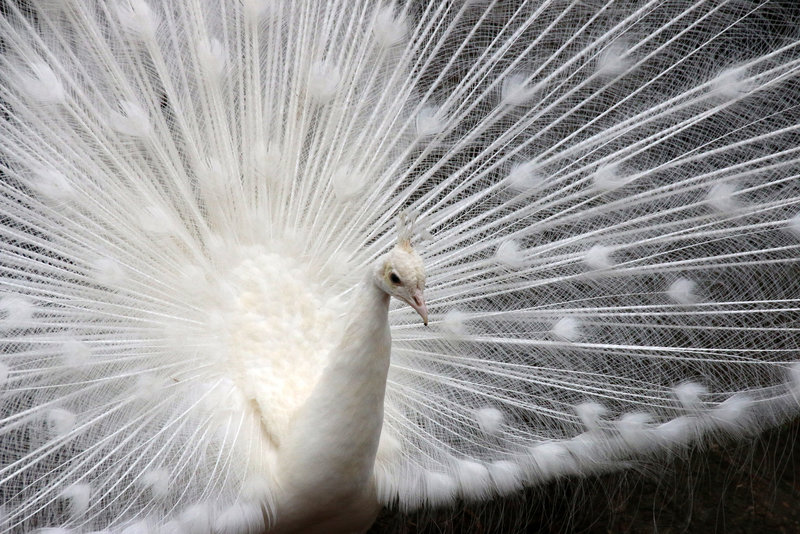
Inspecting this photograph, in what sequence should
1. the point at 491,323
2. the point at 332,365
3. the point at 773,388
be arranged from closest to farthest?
the point at 332,365
the point at 773,388
the point at 491,323

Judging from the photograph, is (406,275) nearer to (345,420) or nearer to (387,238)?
(345,420)

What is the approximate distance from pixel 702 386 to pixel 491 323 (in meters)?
0.58

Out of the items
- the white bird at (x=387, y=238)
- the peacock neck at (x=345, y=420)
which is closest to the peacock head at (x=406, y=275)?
the peacock neck at (x=345, y=420)

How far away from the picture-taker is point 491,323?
2.26 m

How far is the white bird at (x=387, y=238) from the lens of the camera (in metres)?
2.05

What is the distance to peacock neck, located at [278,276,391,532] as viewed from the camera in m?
1.82

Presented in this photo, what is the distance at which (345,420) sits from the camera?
191 centimetres

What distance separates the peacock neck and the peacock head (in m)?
0.09

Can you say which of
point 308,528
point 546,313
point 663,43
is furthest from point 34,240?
point 663,43

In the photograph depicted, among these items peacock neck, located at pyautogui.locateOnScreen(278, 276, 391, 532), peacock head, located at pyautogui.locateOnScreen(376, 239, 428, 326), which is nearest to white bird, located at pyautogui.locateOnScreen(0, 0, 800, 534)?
peacock neck, located at pyautogui.locateOnScreen(278, 276, 391, 532)

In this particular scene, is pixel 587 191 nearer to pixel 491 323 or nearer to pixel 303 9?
pixel 491 323

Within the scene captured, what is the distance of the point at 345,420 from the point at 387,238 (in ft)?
2.07

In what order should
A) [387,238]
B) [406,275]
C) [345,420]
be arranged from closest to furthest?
[406,275] → [345,420] → [387,238]

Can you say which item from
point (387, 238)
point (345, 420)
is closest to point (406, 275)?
point (345, 420)
